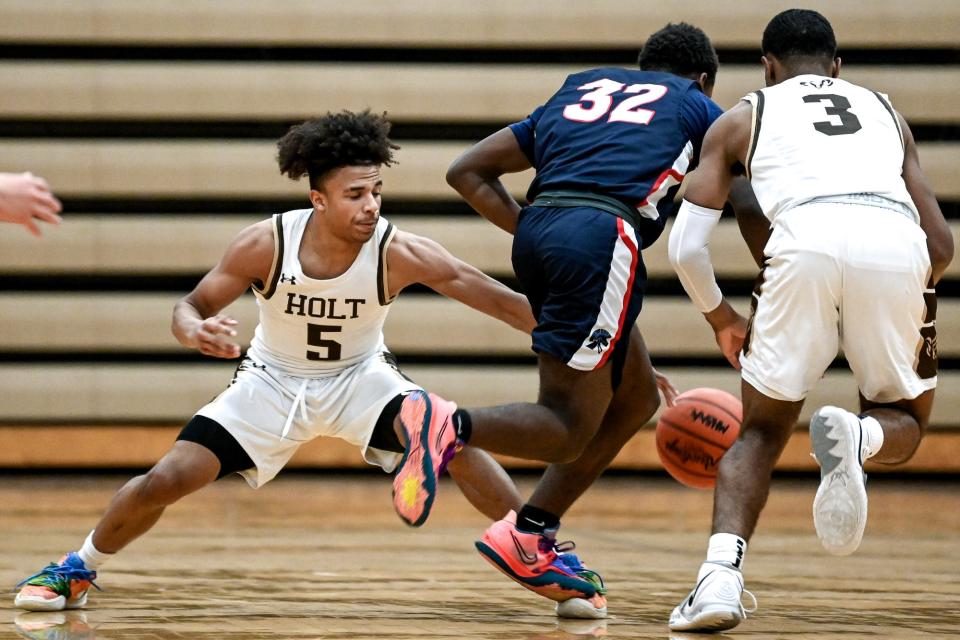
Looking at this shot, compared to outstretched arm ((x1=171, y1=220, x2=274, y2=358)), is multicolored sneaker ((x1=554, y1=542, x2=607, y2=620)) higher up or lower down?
lower down

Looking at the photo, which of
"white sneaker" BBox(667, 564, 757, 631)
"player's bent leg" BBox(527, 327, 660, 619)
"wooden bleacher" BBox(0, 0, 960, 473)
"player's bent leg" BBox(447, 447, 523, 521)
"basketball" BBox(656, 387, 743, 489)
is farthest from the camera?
"wooden bleacher" BBox(0, 0, 960, 473)

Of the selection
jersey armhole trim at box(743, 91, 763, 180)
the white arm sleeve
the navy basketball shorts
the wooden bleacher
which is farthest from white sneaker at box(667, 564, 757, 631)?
the wooden bleacher

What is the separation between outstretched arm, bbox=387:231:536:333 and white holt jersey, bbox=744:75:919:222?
3.04 feet

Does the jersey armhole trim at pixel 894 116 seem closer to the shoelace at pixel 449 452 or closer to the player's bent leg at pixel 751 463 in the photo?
the player's bent leg at pixel 751 463

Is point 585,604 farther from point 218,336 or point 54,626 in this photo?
point 54,626

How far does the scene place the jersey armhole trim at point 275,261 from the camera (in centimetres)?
405

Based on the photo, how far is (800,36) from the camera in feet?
11.8

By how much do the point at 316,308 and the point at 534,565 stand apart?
3.72 feet

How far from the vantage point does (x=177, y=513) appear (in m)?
6.62

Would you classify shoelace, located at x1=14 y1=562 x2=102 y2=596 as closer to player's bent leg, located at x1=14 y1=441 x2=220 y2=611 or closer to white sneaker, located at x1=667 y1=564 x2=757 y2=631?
player's bent leg, located at x1=14 y1=441 x2=220 y2=611

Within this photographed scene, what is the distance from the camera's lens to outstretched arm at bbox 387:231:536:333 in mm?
4051

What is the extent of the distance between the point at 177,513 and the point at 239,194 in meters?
2.69

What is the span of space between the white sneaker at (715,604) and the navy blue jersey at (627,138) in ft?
3.76

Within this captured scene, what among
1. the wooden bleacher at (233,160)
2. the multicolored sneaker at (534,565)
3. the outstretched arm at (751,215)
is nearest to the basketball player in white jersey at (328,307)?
the multicolored sneaker at (534,565)
